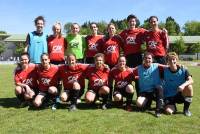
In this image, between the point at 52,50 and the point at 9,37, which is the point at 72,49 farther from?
the point at 9,37

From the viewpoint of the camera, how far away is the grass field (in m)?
7.47

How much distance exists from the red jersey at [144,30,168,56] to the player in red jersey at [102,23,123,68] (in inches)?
31.2

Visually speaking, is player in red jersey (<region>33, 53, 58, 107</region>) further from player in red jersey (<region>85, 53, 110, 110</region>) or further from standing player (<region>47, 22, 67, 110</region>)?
player in red jersey (<region>85, 53, 110, 110</region>)

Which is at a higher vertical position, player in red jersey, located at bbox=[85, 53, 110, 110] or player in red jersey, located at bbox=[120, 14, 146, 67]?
player in red jersey, located at bbox=[120, 14, 146, 67]

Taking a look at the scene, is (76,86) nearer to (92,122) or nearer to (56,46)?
(56,46)

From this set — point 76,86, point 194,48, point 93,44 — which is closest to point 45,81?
point 76,86

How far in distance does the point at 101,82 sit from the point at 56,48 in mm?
1620

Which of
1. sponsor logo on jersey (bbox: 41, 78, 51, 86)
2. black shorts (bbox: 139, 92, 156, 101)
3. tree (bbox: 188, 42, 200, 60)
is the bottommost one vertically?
tree (bbox: 188, 42, 200, 60)

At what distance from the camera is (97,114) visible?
8.96 m

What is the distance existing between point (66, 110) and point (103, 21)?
94465 millimetres

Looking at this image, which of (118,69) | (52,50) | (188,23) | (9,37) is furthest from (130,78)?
(188,23)

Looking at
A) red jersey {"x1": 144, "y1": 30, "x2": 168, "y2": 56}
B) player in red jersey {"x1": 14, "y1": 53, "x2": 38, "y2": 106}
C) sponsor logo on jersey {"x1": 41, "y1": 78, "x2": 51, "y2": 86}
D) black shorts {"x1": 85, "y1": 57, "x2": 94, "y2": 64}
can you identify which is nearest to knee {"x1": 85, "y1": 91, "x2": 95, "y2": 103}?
sponsor logo on jersey {"x1": 41, "y1": 78, "x2": 51, "y2": 86}

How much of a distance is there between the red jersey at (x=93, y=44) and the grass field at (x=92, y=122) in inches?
71.2

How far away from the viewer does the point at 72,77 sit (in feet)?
32.8
